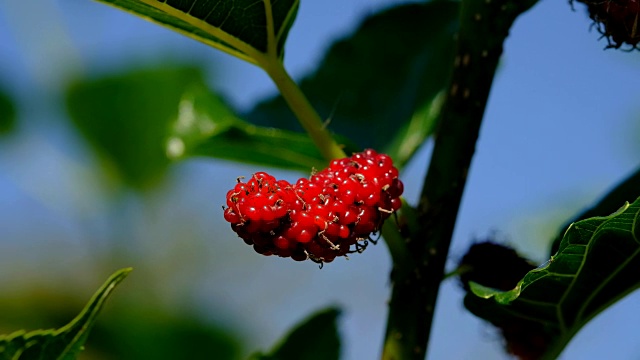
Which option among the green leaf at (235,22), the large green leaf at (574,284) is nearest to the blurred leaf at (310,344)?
the large green leaf at (574,284)

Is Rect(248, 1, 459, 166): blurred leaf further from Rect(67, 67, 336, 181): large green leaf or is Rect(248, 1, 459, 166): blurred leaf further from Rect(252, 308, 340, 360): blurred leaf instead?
Rect(67, 67, 336, 181): large green leaf

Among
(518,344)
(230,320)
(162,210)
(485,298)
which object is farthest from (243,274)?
(485,298)

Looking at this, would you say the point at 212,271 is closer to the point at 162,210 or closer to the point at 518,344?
the point at 162,210

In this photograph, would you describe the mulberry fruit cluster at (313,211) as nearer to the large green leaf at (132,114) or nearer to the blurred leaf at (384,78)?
the blurred leaf at (384,78)

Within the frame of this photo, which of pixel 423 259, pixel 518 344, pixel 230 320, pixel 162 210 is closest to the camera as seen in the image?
pixel 423 259

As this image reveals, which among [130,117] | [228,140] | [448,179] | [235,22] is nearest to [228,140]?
[228,140]
